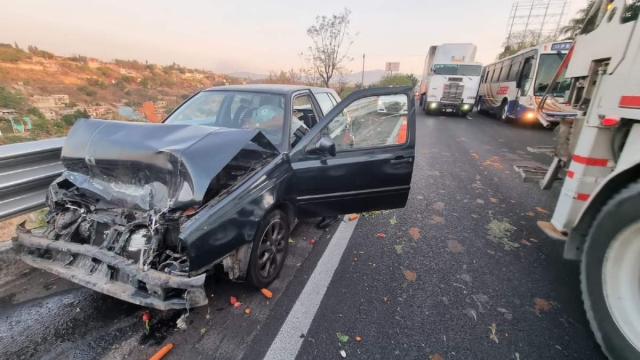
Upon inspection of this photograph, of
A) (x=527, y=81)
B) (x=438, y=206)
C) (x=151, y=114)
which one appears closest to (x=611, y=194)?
(x=438, y=206)

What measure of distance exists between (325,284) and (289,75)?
19.1m

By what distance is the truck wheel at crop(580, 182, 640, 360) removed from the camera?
1682 mm

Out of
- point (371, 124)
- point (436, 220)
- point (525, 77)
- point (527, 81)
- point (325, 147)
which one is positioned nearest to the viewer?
point (325, 147)

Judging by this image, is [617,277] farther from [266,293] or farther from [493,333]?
[266,293]

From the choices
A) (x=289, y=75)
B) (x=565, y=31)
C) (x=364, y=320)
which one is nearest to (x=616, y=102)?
(x=364, y=320)

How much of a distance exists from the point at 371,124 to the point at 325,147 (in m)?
0.82

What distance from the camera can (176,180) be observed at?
198 centimetres

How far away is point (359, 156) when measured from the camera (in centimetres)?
283

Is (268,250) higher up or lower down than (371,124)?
lower down

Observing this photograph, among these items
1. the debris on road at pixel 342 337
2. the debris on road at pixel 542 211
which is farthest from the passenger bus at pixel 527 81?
the debris on road at pixel 342 337

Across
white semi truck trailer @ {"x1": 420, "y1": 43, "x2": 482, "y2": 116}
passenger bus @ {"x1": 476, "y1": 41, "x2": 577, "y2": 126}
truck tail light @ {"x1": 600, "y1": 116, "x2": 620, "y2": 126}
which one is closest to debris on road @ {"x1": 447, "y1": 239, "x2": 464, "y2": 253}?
truck tail light @ {"x1": 600, "y1": 116, "x2": 620, "y2": 126}

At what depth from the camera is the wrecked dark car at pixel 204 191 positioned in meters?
1.80

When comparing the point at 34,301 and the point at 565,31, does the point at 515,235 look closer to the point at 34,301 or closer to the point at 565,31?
the point at 34,301

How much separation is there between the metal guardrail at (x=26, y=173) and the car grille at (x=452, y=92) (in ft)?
58.1
